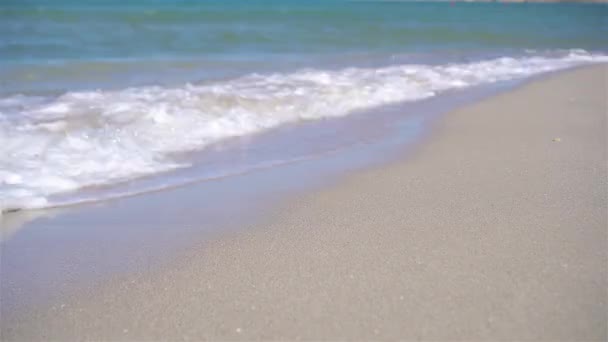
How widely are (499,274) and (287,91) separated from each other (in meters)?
4.40

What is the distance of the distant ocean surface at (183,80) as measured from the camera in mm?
3869

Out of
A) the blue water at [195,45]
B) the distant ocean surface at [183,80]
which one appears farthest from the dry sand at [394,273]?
the blue water at [195,45]

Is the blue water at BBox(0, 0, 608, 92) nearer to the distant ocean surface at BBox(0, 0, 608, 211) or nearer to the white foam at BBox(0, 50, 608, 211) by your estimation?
the distant ocean surface at BBox(0, 0, 608, 211)

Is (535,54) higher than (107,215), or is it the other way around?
(107,215)

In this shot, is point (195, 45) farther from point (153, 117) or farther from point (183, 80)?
point (153, 117)

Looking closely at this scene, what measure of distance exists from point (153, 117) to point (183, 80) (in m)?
2.77

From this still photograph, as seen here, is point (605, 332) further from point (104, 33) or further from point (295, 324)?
point (104, 33)

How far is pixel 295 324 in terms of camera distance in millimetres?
1914

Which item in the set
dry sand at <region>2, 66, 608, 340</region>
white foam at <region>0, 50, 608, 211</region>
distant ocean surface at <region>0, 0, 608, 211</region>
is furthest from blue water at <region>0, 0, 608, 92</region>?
dry sand at <region>2, 66, 608, 340</region>

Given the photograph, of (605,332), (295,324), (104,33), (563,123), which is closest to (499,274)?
(605,332)

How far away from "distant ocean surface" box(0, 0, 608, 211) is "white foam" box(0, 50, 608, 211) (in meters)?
0.01

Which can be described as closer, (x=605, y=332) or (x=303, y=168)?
(x=605, y=332)

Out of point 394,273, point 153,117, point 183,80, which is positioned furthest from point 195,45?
point 394,273

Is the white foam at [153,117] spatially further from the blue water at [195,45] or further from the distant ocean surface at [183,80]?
the blue water at [195,45]
